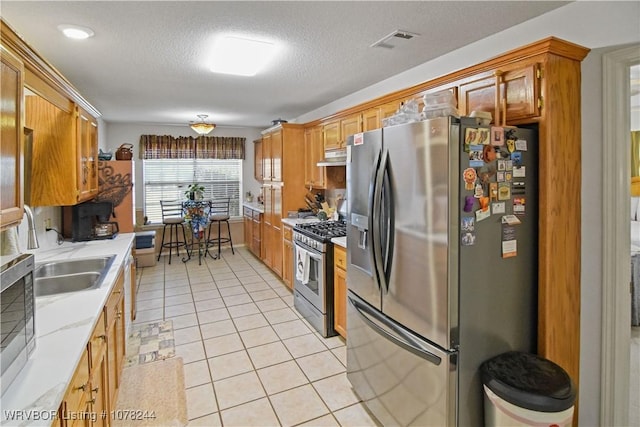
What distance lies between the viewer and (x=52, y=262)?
257cm

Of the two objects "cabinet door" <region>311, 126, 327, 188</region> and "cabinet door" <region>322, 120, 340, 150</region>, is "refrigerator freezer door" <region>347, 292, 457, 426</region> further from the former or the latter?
"cabinet door" <region>311, 126, 327, 188</region>

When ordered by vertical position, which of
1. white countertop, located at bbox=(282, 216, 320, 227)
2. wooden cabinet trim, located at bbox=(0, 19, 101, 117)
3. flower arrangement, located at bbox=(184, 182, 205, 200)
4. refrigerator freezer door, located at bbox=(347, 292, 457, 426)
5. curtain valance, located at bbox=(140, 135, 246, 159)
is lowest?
refrigerator freezer door, located at bbox=(347, 292, 457, 426)

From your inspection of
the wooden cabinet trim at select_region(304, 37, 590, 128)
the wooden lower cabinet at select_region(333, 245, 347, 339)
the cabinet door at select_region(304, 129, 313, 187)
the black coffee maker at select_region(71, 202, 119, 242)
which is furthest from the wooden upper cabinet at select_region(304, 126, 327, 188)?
the black coffee maker at select_region(71, 202, 119, 242)

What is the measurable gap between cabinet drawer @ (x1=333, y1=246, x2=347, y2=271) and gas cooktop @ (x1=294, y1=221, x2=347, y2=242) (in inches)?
5.7

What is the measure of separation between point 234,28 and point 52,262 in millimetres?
2104

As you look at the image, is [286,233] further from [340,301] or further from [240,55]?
[240,55]

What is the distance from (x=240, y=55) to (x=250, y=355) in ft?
8.02

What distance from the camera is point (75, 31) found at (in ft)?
7.39

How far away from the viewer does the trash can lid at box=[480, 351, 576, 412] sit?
1503 mm

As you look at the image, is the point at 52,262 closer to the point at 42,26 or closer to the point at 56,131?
the point at 56,131

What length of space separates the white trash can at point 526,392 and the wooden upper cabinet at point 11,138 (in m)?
2.19

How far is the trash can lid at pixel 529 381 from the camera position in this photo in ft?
4.93

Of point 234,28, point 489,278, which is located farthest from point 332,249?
point 234,28

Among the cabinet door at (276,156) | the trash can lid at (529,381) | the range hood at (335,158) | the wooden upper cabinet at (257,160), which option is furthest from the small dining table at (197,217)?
the trash can lid at (529,381)
